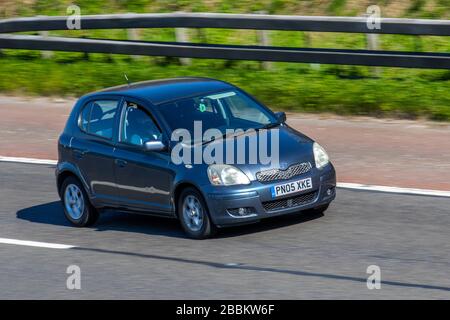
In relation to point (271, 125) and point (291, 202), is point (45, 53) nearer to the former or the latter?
point (271, 125)

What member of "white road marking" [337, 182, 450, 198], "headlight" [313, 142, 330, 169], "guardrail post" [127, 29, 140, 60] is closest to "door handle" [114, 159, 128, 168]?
"headlight" [313, 142, 330, 169]

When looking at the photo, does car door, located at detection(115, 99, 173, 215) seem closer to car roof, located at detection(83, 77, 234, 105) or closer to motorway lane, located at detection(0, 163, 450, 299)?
car roof, located at detection(83, 77, 234, 105)

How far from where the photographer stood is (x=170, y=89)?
12000mm

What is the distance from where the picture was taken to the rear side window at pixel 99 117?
1205 centimetres

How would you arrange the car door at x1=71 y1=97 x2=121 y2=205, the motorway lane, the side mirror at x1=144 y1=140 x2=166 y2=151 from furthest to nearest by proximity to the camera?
the car door at x1=71 y1=97 x2=121 y2=205 → the side mirror at x1=144 y1=140 x2=166 y2=151 → the motorway lane

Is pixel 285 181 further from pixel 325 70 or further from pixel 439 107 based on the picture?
pixel 325 70

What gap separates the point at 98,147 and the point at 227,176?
184cm

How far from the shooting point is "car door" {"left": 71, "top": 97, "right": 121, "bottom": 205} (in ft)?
39.1

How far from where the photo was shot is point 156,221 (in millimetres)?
12281

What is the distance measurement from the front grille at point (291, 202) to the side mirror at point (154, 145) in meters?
1.21

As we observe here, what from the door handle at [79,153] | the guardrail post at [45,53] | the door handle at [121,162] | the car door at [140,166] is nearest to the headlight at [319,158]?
the car door at [140,166]

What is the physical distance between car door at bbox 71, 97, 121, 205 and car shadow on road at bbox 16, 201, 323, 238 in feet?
1.39

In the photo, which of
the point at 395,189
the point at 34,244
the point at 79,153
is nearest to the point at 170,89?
the point at 79,153

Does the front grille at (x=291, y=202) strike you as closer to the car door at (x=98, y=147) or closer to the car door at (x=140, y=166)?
the car door at (x=140, y=166)
